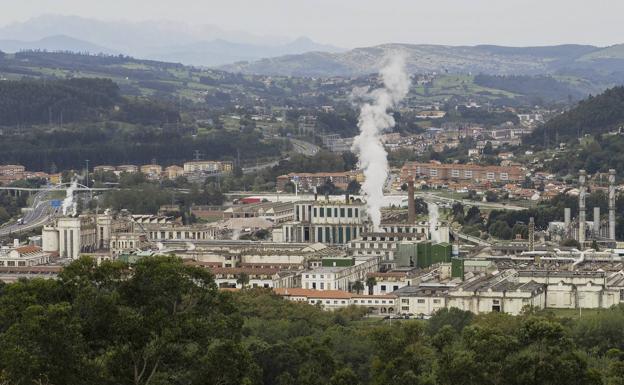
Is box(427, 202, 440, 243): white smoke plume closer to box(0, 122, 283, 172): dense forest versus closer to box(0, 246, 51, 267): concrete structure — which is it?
box(0, 246, 51, 267): concrete structure

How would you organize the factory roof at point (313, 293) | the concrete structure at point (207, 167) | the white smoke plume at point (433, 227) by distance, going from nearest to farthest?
the factory roof at point (313, 293)
the white smoke plume at point (433, 227)
the concrete structure at point (207, 167)

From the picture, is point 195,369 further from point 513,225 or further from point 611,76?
point 611,76

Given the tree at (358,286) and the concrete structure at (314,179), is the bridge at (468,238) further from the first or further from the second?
the concrete structure at (314,179)

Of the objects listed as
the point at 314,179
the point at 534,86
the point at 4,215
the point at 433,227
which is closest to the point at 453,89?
the point at 534,86

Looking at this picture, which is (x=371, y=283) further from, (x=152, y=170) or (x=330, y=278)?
(x=152, y=170)

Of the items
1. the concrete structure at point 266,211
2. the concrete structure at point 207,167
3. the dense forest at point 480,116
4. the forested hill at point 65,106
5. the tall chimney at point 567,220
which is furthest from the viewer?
the dense forest at point 480,116

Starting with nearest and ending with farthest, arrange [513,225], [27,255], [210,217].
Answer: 1. [27,255]
2. [513,225]
3. [210,217]

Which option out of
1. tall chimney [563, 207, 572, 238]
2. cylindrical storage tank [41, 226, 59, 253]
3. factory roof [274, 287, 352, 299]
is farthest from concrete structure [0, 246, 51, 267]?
tall chimney [563, 207, 572, 238]

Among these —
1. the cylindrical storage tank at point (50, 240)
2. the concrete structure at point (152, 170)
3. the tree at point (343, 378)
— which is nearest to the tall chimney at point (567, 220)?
the cylindrical storage tank at point (50, 240)

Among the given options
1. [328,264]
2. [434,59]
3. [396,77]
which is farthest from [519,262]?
[434,59]
